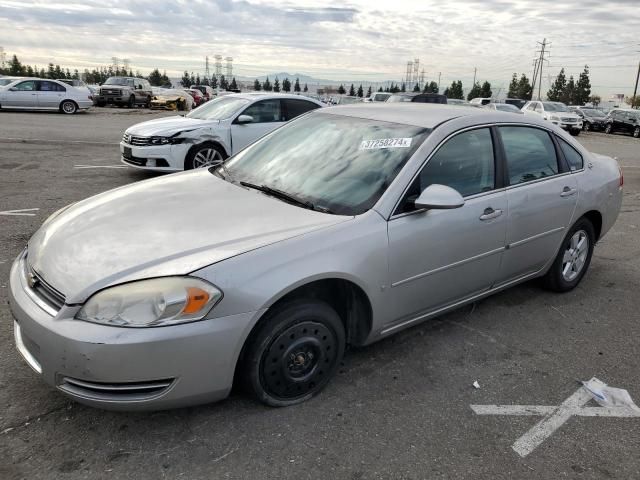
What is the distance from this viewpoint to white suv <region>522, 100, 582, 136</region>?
26.9m

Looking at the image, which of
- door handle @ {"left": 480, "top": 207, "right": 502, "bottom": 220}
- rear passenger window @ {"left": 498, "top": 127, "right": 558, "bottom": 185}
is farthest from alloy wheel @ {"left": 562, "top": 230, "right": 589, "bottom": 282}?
door handle @ {"left": 480, "top": 207, "right": 502, "bottom": 220}

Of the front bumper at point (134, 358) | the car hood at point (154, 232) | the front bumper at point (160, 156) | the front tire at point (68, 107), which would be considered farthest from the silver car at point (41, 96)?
the front bumper at point (134, 358)

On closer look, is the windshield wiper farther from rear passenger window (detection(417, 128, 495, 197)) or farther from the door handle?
the door handle

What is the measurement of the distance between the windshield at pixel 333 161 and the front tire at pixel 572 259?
6.22 feet

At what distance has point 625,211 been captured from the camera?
8.02 metres

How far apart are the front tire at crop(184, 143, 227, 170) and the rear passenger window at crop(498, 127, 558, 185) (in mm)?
5375

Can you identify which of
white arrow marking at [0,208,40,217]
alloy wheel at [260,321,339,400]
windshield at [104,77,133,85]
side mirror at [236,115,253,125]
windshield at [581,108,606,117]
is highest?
A: windshield at [104,77,133,85]

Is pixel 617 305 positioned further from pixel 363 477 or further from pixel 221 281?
pixel 221 281

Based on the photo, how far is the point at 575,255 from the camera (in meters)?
4.57

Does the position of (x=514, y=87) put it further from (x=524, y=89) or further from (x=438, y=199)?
(x=438, y=199)

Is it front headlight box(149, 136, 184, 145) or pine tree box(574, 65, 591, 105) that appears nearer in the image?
front headlight box(149, 136, 184, 145)

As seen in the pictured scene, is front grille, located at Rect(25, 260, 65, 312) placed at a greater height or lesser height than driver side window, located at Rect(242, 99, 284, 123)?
lesser

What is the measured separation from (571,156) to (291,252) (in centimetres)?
297

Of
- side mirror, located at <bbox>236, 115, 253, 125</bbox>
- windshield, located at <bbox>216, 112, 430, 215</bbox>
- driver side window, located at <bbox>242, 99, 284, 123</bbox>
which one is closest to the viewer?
windshield, located at <bbox>216, 112, 430, 215</bbox>
